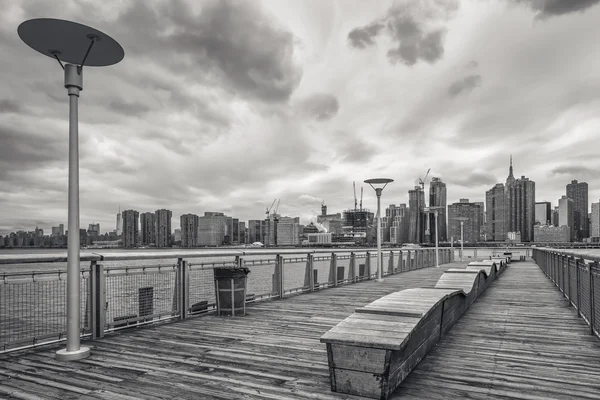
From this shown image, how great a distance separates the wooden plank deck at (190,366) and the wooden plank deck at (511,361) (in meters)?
1.16

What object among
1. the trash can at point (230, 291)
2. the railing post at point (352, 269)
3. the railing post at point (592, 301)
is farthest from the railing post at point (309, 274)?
the railing post at point (592, 301)

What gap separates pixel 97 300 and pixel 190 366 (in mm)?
2466

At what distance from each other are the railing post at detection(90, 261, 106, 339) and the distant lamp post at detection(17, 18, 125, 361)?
0.93m

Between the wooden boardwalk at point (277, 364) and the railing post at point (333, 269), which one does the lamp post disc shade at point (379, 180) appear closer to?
the railing post at point (333, 269)

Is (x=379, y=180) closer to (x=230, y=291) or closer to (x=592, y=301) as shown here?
(x=230, y=291)

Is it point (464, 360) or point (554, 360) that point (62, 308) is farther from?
point (554, 360)

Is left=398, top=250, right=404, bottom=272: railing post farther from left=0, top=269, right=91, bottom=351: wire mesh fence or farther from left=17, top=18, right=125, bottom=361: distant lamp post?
left=17, top=18, right=125, bottom=361: distant lamp post

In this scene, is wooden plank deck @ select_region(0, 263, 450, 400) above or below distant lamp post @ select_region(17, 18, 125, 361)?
below

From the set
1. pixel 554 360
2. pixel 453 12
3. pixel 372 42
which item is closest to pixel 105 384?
pixel 554 360

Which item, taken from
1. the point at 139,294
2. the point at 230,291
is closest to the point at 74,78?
the point at 139,294

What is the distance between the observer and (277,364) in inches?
183

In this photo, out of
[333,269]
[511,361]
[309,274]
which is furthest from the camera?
[333,269]

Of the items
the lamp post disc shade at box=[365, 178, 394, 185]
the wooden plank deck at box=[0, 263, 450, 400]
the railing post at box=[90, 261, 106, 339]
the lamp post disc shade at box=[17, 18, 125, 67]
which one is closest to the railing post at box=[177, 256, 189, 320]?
the wooden plank deck at box=[0, 263, 450, 400]

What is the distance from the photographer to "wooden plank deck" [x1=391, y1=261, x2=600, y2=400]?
3.74 meters
